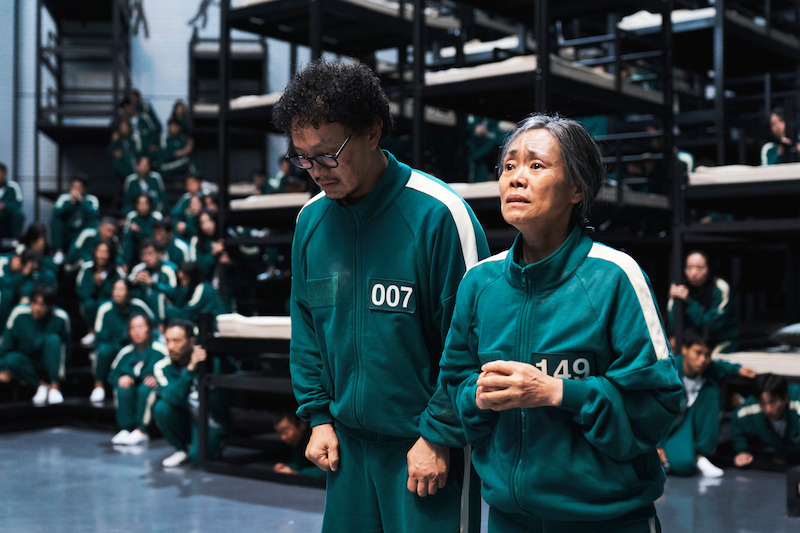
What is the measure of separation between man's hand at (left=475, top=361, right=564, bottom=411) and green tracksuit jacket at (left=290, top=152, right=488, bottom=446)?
0.36 meters

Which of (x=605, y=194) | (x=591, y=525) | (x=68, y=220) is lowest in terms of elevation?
(x=591, y=525)

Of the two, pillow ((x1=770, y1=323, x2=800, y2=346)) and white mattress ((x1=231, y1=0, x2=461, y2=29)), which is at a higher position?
white mattress ((x1=231, y1=0, x2=461, y2=29))

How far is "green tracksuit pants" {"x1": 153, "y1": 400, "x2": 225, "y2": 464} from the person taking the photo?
19.5 ft

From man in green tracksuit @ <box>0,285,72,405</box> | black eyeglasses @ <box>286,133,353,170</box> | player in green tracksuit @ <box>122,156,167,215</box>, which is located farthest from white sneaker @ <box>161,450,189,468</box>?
player in green tracksuit @ <box>122,156,167,215</box>

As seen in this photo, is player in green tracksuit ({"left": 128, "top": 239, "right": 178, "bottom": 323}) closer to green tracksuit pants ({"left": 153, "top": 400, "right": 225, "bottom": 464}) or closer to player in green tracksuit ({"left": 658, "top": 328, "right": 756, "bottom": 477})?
green tracksuit pants ({"left": 153, "top": 400, "right": 225, "bottom": 464})

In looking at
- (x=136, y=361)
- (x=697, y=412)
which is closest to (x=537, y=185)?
(x=697, y=412)

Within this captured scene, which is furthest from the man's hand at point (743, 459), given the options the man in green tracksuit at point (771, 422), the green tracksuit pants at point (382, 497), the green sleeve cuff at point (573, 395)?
the green sleeve cuff at point (573, 395)

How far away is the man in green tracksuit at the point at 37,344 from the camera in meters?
7.89

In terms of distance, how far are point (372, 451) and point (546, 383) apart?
1.96 ft

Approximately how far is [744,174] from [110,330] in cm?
540

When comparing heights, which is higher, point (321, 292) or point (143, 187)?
point (143, 187)

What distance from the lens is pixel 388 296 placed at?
6.61 feet

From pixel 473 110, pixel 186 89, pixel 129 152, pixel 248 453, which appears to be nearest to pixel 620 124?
pixel 473 110

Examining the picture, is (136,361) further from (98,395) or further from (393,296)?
(393,296)
